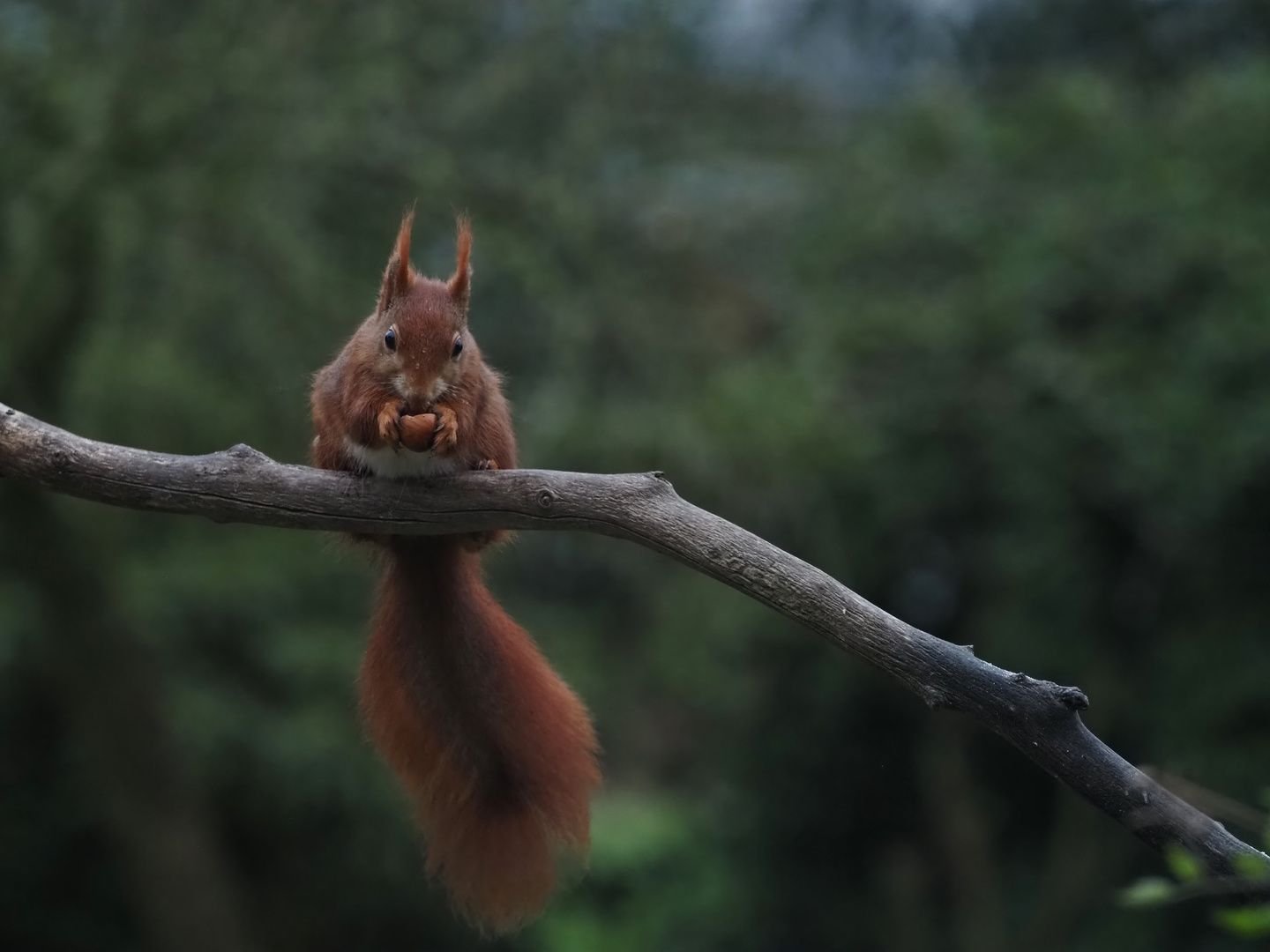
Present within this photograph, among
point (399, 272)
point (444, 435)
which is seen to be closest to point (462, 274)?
point (399, 272)

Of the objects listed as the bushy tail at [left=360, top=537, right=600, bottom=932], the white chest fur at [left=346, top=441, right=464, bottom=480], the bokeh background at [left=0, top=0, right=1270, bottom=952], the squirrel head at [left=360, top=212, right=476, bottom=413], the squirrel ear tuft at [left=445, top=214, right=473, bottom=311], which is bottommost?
the bushy tail at [left=360, top=537, right=600, bottom=932]

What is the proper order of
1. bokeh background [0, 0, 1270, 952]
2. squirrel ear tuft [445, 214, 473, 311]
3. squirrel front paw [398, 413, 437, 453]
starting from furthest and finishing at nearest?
bokeh background [0, 0, 1270, 952] < squirrel ear tuft [445, 214, 473, 311] < squirrel front paw [398, 413, 437, 453]

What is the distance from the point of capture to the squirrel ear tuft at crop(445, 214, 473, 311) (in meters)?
2.93

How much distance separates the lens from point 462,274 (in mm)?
2934

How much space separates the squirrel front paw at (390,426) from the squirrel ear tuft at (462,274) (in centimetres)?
33

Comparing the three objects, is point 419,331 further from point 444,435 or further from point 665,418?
point 665,418

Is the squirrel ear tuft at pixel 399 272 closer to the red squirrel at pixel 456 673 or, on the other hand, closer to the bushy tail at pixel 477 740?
the red squirrel at pixel 456 673

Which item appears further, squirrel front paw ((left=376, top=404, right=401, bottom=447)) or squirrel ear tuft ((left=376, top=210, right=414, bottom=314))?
squirrel ear tuft ((left=376, top=210, right=414, bottom=314))

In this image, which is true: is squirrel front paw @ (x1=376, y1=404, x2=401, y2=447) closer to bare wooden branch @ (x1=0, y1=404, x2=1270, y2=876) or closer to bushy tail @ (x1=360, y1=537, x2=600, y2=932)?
bare wooden branch @ (x1=0, y1=404, x2=1270, y2=876)

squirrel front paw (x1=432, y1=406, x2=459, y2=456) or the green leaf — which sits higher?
squirrel front paw (x1=432, y1=406, x2=459, y2=456)

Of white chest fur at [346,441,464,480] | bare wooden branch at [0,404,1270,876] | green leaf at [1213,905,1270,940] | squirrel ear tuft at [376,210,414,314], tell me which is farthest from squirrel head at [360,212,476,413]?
green leaf at [1213,905,1270,940]

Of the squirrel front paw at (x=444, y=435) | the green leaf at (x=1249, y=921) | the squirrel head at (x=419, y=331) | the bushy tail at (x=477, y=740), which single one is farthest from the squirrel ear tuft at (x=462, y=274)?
the green leaf at (x=1249, y=921)

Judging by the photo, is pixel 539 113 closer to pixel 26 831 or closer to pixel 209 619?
pixel 209 619

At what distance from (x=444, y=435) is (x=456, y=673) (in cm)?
61
